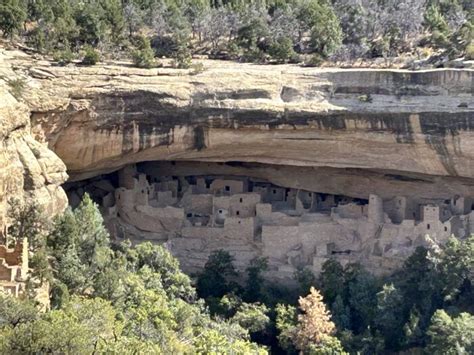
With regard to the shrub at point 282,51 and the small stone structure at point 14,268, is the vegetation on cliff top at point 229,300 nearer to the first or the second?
the small stone structure at point 14,268

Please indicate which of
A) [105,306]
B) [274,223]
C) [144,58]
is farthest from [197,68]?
[105,306]

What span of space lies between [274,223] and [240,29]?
177 inches

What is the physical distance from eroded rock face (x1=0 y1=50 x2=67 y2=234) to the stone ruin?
323 centimetres

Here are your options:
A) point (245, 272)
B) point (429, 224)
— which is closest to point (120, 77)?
point (245, 272)

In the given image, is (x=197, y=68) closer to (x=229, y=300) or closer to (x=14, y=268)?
(x=229, y=300)

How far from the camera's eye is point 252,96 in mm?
18078

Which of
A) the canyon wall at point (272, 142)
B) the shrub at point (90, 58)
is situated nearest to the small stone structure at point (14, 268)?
the canyon wall at point (272, 142)

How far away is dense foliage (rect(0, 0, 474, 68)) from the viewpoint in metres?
19.6

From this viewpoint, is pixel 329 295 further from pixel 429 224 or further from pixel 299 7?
pixel 299 7

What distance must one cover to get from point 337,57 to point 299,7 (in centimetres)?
326

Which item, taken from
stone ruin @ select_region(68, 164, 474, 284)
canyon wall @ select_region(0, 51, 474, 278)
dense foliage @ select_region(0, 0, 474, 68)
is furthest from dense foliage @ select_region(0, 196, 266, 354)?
dense foliage @ select_region(0, 0, 474, 68)

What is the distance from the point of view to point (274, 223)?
19266mm

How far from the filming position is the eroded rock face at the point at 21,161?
1505 cm

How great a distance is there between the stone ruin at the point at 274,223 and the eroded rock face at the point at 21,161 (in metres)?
3.23
